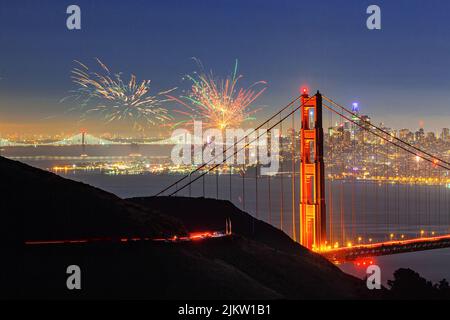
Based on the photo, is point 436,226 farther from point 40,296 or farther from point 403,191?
point 40,296

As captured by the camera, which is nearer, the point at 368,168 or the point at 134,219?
the point at 134,219

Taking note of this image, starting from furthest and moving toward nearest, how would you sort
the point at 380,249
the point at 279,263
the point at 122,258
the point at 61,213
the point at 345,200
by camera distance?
the point at 345,200, the point at 380,249, the point at 279,263, the point at 61,213, the point at 122,258

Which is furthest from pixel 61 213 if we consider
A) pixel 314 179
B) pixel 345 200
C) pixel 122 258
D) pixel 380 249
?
pixel 345 200

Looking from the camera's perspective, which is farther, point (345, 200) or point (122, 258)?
point (345, 200)

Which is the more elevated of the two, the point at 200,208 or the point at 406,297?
the point at 200,208

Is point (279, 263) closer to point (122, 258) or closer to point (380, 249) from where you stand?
point (122, 258)

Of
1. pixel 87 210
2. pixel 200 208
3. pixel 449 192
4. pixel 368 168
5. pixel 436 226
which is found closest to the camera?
pixel 87 210

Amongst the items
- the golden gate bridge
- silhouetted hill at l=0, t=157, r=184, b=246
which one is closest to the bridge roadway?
the golden gate bridge
